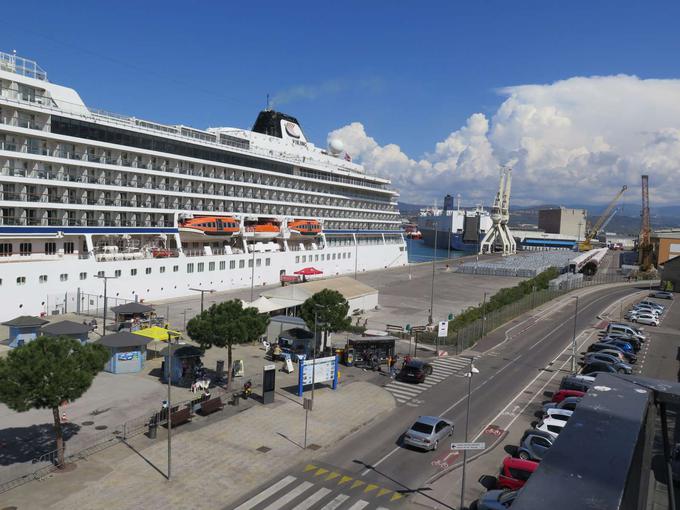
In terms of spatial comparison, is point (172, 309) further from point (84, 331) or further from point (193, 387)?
point (193, 387)

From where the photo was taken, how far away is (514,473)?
54.8 feet

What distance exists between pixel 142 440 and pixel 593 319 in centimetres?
4664

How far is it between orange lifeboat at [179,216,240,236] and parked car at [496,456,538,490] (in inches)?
1624

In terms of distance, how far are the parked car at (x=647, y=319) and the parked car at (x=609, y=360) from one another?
20075mm

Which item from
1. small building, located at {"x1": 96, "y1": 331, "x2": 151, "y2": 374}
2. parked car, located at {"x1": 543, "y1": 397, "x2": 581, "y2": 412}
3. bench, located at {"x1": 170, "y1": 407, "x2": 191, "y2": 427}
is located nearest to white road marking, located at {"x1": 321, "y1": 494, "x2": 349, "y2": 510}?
bench, located at {"x1": 170, "y1": 407, "x2": 191, "y2": 427}

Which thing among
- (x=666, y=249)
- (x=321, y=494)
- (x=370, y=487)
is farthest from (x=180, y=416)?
(x=666, y=249)

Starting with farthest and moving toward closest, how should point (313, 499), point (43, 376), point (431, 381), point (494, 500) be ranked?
1. point (431, 381)
2. point (43, 376)
3. point (313, 499)
4. point (494, 500)

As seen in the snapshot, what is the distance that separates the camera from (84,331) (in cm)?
2988

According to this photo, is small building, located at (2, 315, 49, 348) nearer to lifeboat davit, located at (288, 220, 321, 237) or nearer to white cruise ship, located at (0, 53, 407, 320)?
white cruise ship, located at (0, 53, 407, 320)

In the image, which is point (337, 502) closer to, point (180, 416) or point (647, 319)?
point (180, 416)

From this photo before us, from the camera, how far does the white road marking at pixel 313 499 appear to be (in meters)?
15.0

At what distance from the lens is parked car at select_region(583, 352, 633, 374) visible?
1228 inches

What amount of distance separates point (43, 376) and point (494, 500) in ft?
47.1

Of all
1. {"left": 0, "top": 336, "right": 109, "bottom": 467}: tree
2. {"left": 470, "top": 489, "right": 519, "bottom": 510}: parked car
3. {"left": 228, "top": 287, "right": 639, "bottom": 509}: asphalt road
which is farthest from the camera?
{"left": 228, "top": 287, "right": 639, "bottom": 509}: asphalt road
